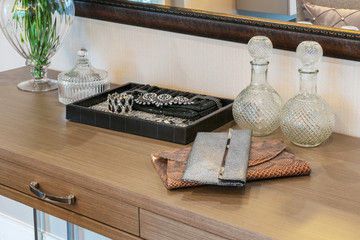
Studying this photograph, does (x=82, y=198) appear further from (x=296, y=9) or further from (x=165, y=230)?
(x=296, y=9)

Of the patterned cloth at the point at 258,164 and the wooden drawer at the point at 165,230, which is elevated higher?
the patterned cloth at the point at 258,164

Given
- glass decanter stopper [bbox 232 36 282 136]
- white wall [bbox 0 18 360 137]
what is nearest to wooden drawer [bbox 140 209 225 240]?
glass decanter stopper [bbox 232 36 282 136]

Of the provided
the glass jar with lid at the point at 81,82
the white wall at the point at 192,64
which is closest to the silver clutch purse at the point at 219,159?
the white wall at the point at 192,64

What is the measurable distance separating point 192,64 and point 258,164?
49 cm

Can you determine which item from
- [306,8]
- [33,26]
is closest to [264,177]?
[306,8]

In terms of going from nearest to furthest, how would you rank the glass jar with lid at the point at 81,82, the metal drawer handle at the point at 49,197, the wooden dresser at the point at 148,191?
1. the wooden dresser at the point at 148,191
2. the metal drawer handle at the point at 49,197
3. the glass jar with lid at the point at 81,82

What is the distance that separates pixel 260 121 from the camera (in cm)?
124

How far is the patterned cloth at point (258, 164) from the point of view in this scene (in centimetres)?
105

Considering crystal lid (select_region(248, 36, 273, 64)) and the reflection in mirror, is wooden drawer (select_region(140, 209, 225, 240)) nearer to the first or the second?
crystal lid (select_region(248, 36, 273, 64))

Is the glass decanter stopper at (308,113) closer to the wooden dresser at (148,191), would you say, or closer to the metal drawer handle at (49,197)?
the wooden dresser at (148,191)

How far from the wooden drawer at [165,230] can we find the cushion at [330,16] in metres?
0.54

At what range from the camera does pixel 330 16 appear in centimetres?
123

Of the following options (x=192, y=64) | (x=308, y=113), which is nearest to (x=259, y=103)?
(x=308, y=113)

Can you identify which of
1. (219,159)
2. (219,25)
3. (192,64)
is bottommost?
(219,159)
